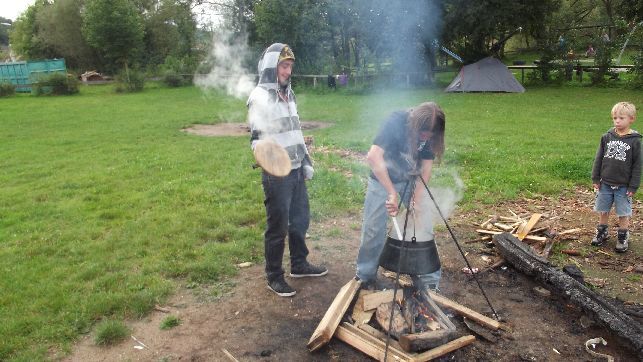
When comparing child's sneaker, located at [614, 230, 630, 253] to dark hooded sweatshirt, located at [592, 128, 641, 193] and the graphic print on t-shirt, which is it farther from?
the graphic print on t-shirt

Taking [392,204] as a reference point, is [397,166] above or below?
above

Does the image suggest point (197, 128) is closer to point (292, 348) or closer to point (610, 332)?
point (292, 348)

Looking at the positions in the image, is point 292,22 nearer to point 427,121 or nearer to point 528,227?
point 528,227

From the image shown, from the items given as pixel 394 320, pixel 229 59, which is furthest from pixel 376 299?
pixel 229 59

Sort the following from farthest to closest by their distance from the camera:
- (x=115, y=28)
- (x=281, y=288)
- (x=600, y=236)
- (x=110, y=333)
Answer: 1. (x=115, y=28)
2. (x=600, y=236)
3. (x=281, y=288)
4. (x=110, y=333)

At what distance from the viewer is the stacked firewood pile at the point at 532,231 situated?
17.2ft

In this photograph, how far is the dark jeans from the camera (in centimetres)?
410

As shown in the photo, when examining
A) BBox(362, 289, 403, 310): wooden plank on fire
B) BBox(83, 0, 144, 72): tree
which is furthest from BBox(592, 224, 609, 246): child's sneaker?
BBox(83, 0, 144, 72): tree

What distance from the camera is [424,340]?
323cm

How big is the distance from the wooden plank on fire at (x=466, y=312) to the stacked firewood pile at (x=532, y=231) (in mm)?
1706

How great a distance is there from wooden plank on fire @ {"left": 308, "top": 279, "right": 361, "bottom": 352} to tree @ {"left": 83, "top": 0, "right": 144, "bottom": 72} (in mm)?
26775

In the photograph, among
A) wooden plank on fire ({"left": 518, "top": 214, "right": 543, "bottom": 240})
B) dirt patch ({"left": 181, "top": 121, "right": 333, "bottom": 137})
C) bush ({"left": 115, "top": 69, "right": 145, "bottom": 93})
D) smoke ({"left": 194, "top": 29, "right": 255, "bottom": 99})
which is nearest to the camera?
wooden plank on fire ({"left": 518, "top": 214, "right": 543, "bottom": 240})

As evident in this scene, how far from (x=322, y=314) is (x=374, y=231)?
32.4 inches

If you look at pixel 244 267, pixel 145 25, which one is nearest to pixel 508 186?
pixel 244 267
